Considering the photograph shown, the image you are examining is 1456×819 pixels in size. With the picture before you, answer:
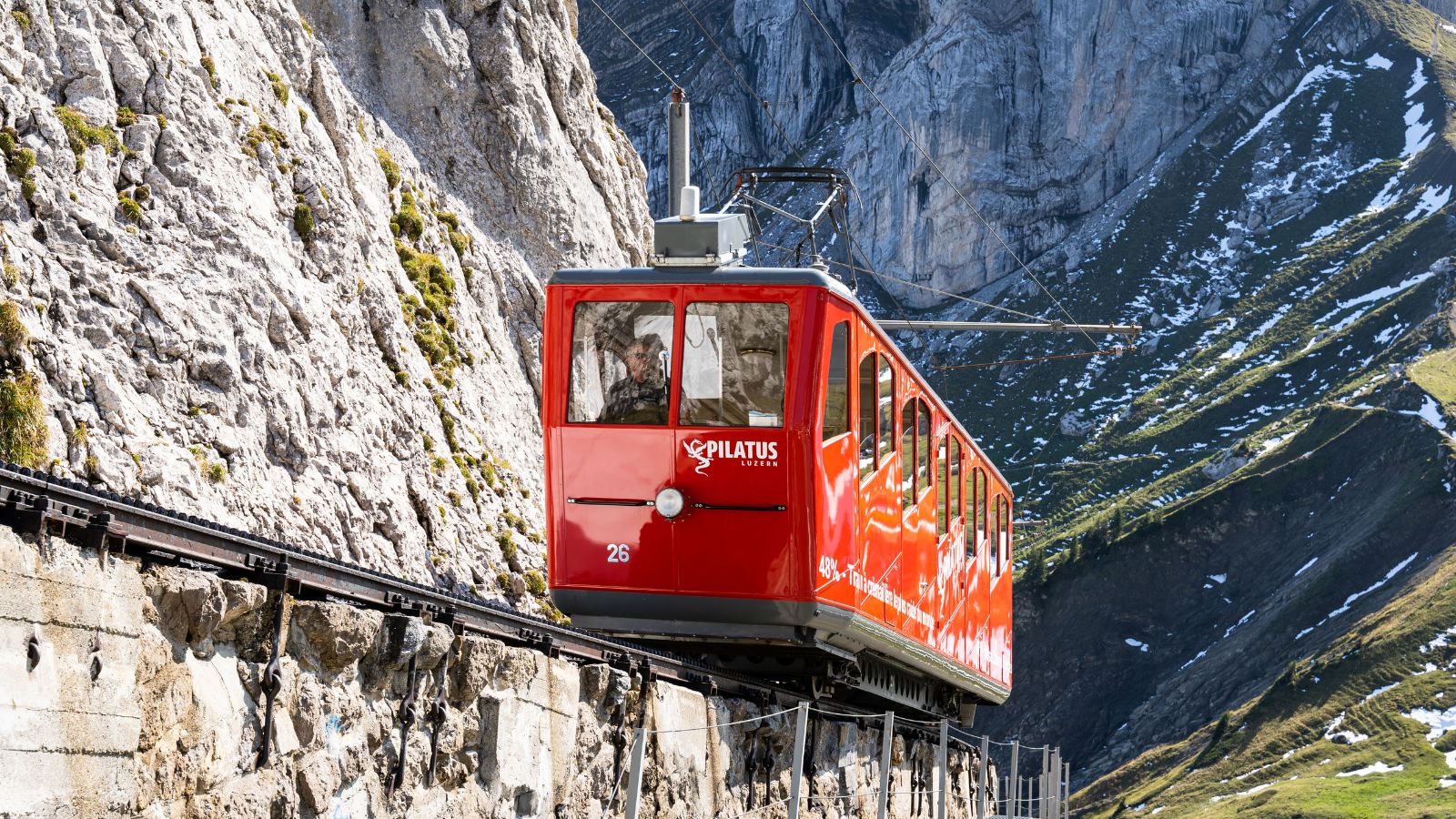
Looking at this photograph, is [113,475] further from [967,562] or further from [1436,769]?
[1436,769]

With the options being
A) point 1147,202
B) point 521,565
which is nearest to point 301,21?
point 521,565

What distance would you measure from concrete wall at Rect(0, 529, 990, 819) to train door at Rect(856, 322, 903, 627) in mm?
3170

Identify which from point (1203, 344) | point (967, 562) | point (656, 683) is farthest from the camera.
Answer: point (1203, 344)

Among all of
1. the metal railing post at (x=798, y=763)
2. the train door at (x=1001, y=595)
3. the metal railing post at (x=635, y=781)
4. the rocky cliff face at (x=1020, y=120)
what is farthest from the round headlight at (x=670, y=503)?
the rocky cliff face at (x=1020, y=120)

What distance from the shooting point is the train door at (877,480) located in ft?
44.5

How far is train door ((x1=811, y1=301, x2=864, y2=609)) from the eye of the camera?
12.8 m

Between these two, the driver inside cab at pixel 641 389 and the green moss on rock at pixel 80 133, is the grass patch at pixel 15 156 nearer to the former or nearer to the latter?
the green moss on rock at pixel 80 133

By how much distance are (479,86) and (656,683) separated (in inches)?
888

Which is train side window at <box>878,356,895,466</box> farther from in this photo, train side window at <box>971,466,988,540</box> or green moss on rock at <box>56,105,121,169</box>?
green moss on rock at <box>56,105,121,169</box>

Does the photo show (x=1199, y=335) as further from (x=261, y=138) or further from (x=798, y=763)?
(x=798, y=763)

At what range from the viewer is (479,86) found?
1227 inches

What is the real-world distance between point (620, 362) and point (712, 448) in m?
0.97

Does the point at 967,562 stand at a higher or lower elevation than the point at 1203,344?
lower

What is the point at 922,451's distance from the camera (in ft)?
51.0
